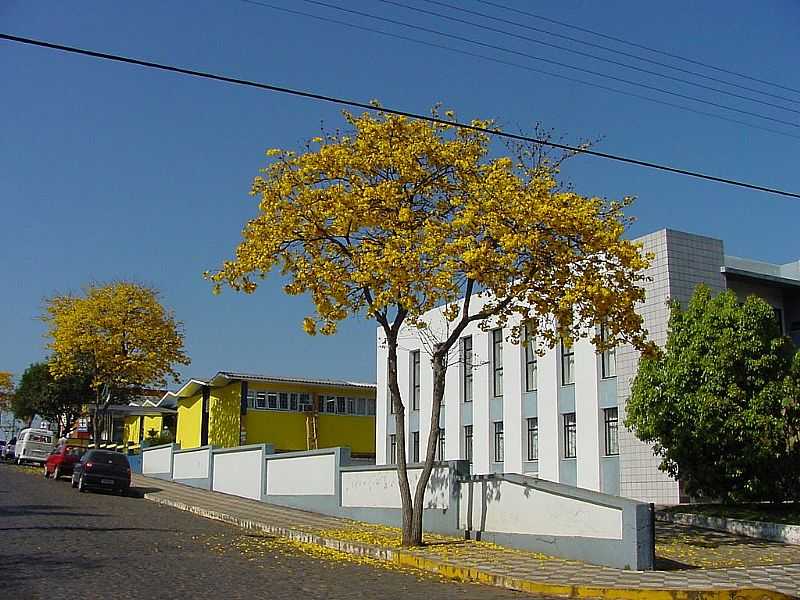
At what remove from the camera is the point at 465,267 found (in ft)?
50.4

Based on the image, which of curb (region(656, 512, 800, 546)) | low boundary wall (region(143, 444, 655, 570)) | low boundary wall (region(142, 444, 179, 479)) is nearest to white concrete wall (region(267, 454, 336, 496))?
low boundary wall (region(143, 444, 655, 570))

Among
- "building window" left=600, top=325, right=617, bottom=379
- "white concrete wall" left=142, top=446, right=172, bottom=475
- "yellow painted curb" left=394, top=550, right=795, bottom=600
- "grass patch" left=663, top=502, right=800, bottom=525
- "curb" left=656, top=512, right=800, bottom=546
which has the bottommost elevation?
"yellow painted curb" left=394, top=550, right=795, bottom=600

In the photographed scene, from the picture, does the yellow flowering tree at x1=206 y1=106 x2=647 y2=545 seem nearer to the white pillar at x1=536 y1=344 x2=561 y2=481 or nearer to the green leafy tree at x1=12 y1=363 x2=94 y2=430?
the white pillar at x1=536 y1=344 x2=561 y2=481

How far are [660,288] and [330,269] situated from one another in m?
11.4

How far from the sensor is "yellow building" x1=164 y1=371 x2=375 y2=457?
43594mm

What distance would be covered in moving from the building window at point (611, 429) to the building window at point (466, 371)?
7009 millimetres

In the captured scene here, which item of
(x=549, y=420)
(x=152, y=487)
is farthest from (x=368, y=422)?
(x=549, y=420)

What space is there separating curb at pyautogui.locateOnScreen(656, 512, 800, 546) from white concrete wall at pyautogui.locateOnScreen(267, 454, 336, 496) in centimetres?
837

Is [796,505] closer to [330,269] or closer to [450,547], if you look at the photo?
[450,547]

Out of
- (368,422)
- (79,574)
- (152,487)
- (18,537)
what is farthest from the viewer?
(368,422)

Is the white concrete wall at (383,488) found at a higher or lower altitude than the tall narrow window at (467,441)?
lower

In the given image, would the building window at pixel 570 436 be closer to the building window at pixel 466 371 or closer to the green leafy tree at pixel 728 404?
the building window at pixel 466 371

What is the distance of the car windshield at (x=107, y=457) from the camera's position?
29.8 m

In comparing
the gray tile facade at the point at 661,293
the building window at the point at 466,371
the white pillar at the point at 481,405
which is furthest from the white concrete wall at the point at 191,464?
the gray tile facade at the point at 661,293
